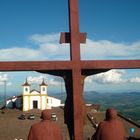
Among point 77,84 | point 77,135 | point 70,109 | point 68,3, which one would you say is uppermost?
point 68,3

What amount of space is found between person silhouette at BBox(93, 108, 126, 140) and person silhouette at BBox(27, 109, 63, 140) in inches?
28.4

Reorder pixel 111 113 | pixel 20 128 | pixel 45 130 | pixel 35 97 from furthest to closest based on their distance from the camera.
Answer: pixel 35 97 → pixel 20 128 → pixel 111 113 → pixel 45 130

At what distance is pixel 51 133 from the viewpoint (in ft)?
18.1

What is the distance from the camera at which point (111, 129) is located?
5.86m

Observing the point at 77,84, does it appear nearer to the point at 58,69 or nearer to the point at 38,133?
the point at 58,69

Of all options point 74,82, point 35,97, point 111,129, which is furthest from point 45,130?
point 35,97

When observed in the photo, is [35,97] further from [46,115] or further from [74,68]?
[46,115]

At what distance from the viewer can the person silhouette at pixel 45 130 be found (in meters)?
5.50

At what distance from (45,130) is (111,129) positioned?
1.07 m

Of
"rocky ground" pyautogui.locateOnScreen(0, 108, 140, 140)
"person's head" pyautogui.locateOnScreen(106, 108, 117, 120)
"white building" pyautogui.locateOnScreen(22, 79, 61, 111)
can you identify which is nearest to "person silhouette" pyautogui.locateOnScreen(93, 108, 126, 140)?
"person's head" pyautogui.locateOnScreen(106, 108, 117, 120)

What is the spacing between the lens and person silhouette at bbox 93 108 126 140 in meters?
5.83

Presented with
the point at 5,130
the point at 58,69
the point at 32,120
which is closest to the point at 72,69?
the point at 58,69

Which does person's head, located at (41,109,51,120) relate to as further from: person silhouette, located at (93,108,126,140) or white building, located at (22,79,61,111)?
white building, located at (22,79,61,111)

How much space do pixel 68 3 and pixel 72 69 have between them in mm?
1312
